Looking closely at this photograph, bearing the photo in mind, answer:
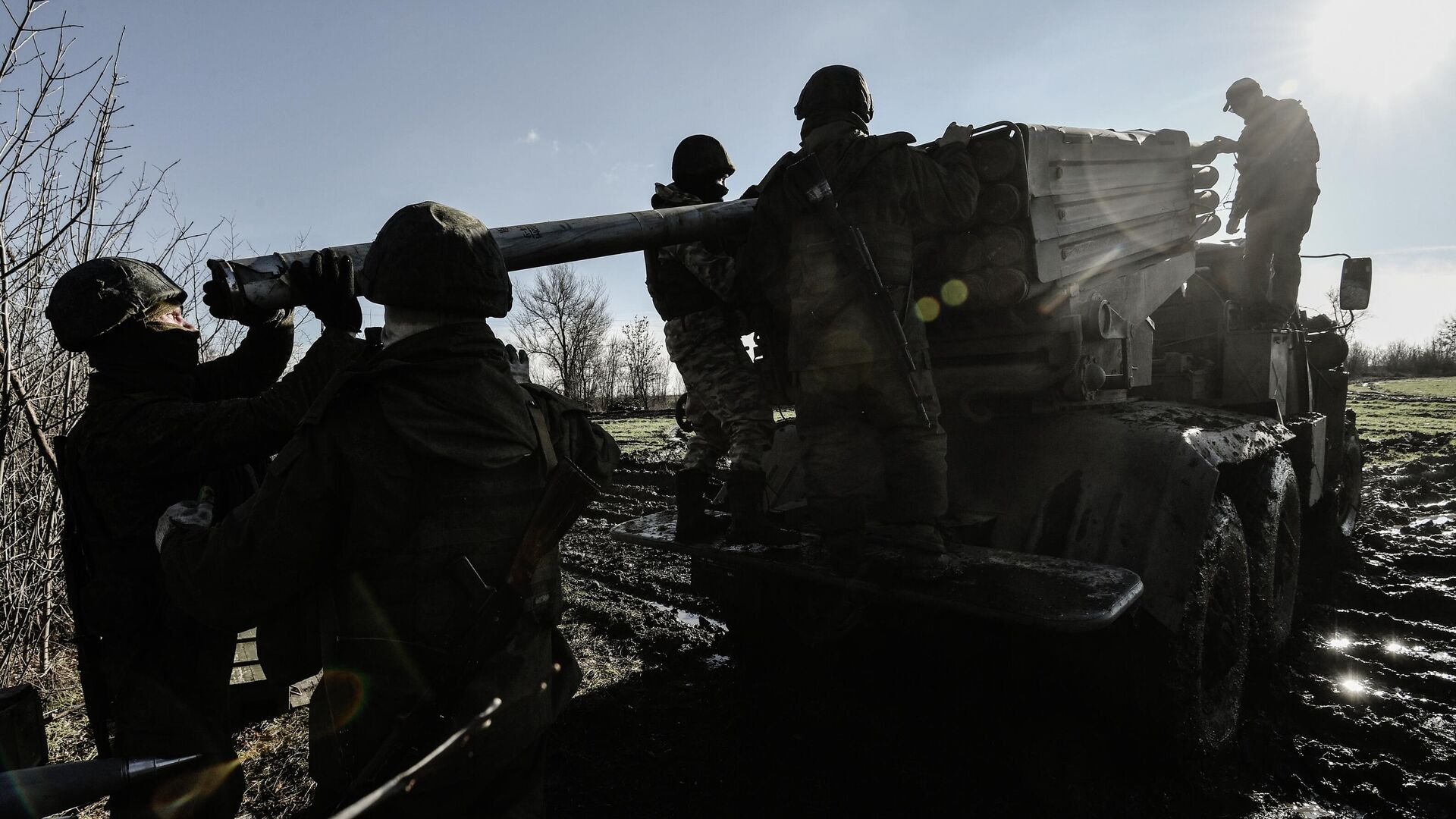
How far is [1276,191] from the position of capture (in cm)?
570

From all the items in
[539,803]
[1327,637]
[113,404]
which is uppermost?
[113,404]

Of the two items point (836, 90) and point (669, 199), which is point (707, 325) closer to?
point (669, 199)

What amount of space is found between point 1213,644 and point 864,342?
6.62 feet

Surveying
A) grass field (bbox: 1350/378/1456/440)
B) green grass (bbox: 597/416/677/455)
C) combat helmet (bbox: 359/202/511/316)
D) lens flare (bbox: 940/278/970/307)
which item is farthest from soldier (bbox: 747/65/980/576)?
grass field (bbox: 1350/378/1456/440)

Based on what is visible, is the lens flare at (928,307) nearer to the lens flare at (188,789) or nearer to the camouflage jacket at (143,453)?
the camouflage jacket at (143,453)

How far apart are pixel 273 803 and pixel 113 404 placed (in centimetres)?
184

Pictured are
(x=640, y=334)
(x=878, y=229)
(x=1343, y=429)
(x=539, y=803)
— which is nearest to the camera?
(x=539, y=803)

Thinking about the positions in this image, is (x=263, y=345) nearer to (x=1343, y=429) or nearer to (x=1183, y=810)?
(x=1183, y=810)

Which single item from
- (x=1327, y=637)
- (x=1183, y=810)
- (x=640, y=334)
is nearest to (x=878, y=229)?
(x=1183, y=810)

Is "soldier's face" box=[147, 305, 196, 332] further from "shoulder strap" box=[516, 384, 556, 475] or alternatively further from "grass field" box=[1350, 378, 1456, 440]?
"grass field" box=[1350, 378, 1456, 440]

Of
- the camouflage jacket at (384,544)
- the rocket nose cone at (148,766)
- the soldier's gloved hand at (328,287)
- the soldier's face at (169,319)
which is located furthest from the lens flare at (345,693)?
the soldier's face at (169,319)

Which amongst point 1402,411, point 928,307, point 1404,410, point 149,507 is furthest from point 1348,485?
point 1404,410

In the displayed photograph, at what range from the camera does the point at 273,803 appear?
3111mm

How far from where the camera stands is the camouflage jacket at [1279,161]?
5680 mm
